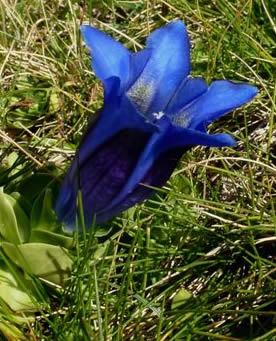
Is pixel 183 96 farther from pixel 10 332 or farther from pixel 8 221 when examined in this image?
pixel 10 332

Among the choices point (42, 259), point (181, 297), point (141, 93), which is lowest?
point (181, 297)

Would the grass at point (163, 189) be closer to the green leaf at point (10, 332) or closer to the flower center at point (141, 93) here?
the green leaf at point (10, 332)

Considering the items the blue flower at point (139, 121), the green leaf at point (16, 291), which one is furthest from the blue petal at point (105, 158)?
the green leaf at point (16, 291)

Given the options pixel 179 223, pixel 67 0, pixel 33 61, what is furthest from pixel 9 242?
pixel 67 0

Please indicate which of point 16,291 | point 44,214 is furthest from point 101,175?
point 16,291

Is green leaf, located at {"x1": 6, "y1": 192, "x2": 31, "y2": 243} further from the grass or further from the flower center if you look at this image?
the flower center

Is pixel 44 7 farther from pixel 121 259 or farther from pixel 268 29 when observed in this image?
pixel 121 259
